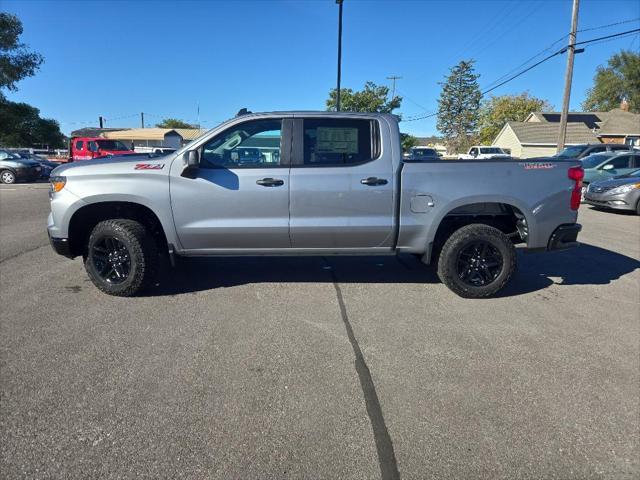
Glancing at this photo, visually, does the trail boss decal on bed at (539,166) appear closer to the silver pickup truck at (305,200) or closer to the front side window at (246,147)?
the silver pickup truck at (305,200)

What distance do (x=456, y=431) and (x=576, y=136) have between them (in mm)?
47312

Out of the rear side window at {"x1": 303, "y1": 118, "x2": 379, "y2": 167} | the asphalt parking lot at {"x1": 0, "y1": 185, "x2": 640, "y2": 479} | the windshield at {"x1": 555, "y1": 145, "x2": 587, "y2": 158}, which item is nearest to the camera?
the asphalt parking lot at {"x1": 0, "y1": 185, "x2": 640, "y2": 479}

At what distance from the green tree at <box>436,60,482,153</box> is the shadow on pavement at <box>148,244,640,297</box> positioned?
6273cm

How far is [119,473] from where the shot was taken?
2150 mm

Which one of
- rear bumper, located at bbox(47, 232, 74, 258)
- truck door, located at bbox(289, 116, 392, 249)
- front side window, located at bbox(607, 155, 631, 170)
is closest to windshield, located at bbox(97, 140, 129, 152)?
rear bumper, located at bbox(47, 232, 74, 258)

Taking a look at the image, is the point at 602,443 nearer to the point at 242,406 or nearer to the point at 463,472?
the point at 463,472

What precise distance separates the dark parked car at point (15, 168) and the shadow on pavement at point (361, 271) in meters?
18.1

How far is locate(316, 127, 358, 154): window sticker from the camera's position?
455 centimetres

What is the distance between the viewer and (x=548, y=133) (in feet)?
139

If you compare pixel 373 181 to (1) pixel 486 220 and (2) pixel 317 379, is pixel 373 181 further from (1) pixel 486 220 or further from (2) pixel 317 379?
(2) pixel 317 379

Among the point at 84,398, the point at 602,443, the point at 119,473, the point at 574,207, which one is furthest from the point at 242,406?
the point at 574,207

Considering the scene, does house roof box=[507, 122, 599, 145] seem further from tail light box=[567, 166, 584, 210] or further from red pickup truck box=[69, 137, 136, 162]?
tail light box=[567, 166, 584, 210]

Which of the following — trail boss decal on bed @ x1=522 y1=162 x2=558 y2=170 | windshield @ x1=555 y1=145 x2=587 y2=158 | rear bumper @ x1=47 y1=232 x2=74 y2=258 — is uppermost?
Answer: windshield @ x1=555 y1=145 x2=587 y2=158

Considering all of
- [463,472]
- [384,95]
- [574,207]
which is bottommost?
[463,472]
